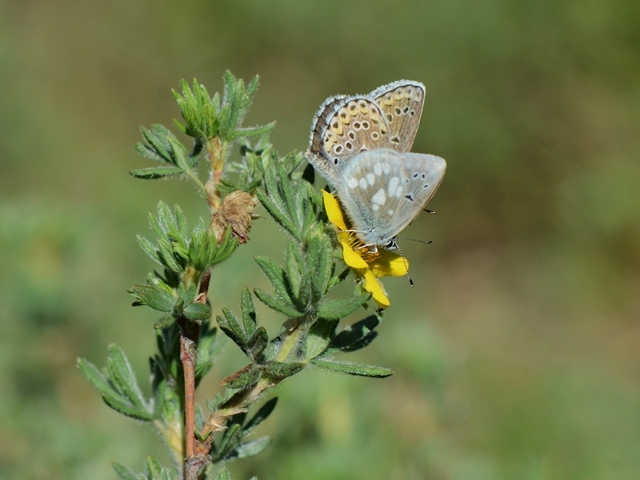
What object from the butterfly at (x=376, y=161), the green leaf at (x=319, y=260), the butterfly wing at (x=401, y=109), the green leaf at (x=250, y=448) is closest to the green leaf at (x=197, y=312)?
the green leaf at (x=319, y=260)

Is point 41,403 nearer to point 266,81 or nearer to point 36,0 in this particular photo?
point 266,81

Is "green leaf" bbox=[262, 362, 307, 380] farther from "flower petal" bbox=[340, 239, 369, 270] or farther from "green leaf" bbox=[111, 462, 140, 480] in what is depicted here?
"green leaf" bbox=[111, 462, 140, 480]

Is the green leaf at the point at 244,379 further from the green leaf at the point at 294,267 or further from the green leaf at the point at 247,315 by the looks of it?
the green leaf at the point at 294,267

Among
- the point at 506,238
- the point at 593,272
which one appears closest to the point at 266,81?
the point at 506,238

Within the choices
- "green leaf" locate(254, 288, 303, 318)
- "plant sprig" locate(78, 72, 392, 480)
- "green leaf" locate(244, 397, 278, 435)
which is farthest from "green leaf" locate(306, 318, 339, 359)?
"green leaf" locate(244, 397, 278, 435)

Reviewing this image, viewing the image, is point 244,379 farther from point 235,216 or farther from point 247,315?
point 235,216

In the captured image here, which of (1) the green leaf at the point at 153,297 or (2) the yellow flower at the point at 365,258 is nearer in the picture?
(1) the green leaf at the point at 153,297
